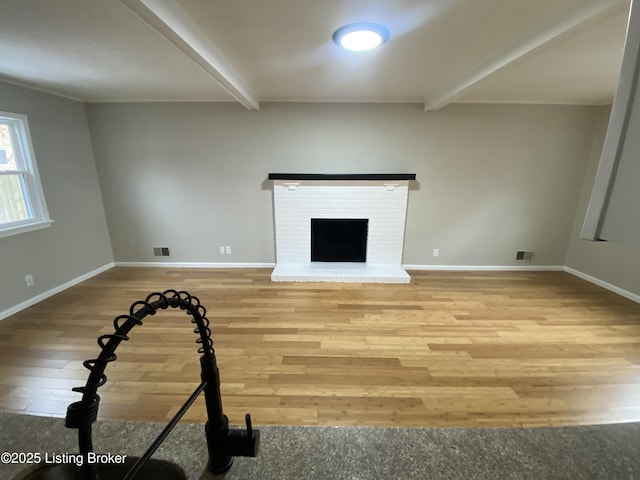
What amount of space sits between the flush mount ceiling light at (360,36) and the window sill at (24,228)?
12.4ft

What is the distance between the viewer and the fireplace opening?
13.4 ft

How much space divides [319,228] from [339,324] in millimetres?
1733

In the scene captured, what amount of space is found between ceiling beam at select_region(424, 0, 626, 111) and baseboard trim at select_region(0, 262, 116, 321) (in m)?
5.23

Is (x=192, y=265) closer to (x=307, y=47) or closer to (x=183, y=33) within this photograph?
(x=183, y=33)

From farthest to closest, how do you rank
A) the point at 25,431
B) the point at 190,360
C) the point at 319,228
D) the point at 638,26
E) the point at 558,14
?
the point at 319,228 → the point at 190,360 → the point at 558,14 → the point at 25,431 → the point at 638,26

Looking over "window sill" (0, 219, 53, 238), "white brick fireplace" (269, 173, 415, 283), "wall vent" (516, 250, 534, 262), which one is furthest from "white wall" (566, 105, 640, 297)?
"window sill" (0, 219, 53, 238)

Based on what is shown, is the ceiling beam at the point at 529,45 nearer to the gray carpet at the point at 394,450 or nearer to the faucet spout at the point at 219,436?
the gray carpet at the point at 394,450

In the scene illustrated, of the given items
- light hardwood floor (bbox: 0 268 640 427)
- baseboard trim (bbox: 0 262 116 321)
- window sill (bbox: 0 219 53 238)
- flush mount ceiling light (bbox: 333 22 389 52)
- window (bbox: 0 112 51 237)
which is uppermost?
flush mount ceiling light (bbox: 333 22 389 52)

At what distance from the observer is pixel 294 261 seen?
13.7ft

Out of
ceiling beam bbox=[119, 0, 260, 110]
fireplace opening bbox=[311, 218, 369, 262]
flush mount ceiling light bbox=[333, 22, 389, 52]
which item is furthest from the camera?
fireplace opening bbox=[311, 218, 369, 262]

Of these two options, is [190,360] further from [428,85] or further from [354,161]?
[428,85]

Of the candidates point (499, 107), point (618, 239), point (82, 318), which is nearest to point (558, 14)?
point (618, 239)

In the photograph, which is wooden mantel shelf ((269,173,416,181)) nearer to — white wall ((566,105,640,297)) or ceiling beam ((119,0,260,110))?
ceiling beam ((119,0,260,110))

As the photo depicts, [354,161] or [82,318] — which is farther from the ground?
[354,161]
